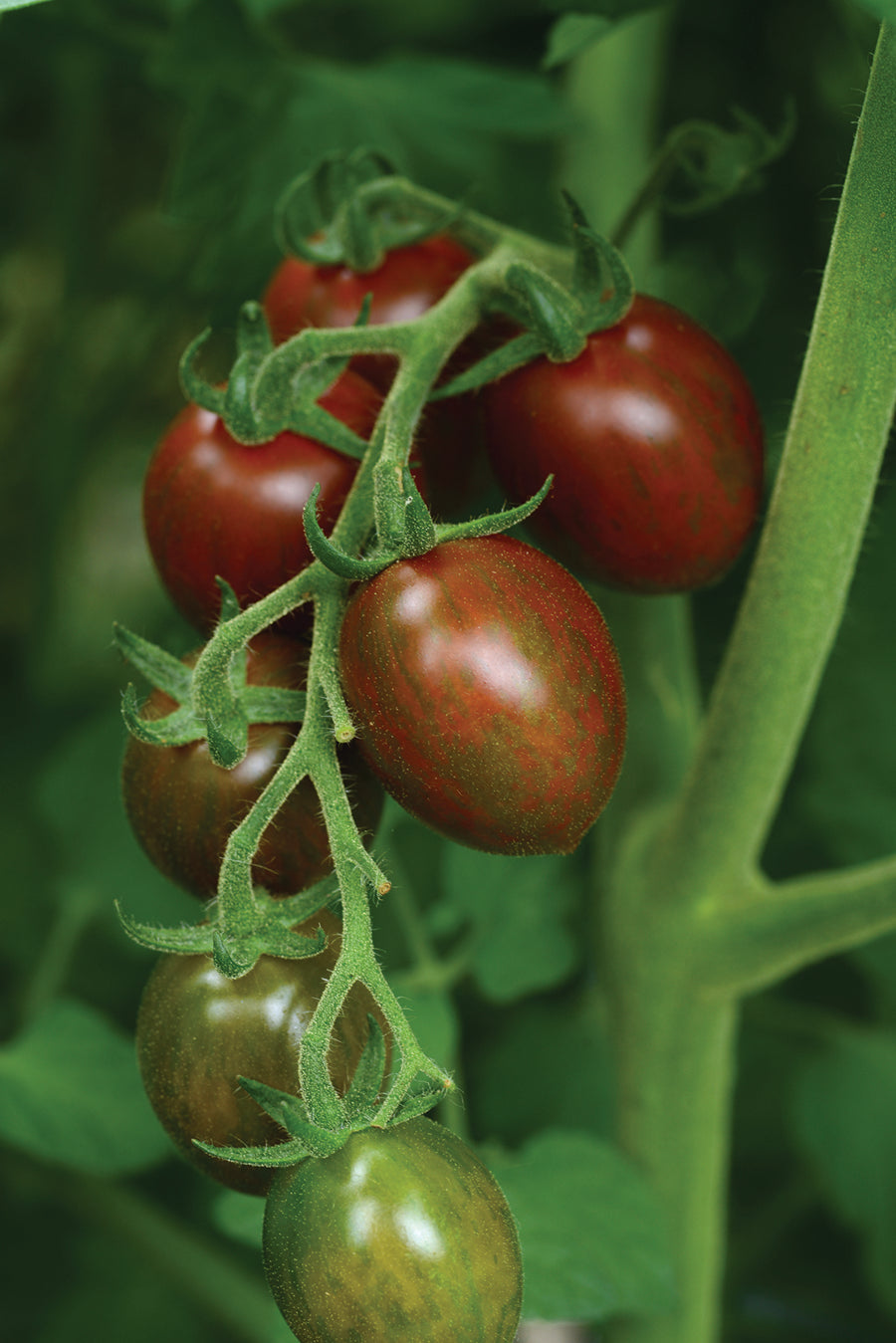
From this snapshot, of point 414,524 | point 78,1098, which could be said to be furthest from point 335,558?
point 78,1098

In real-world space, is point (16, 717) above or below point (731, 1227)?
above

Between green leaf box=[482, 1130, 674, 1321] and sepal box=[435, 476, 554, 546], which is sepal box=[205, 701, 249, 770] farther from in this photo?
green leaf box=[482, 1130, 674, 1321]

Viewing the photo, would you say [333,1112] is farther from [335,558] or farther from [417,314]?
[417,314]

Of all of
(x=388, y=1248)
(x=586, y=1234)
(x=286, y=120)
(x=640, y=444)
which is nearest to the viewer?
(x=388, y=1248)

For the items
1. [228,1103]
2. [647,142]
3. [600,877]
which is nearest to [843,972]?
[600,877]

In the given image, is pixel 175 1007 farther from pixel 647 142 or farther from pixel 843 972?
pixel 843 972
